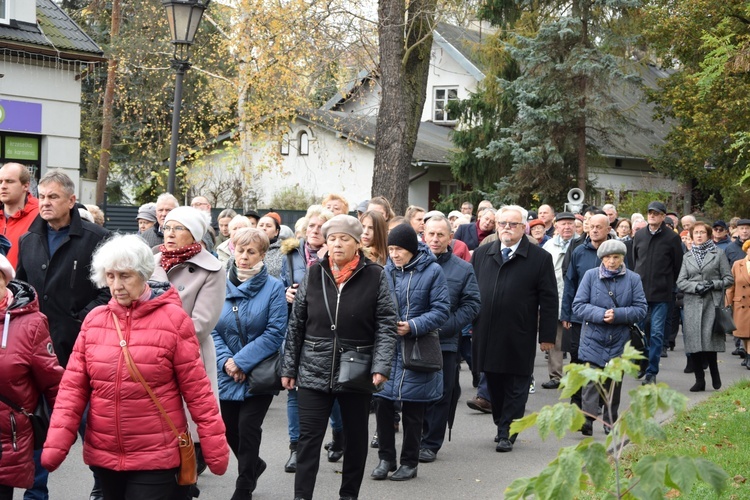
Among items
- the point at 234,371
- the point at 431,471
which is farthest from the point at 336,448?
the point at 234,371

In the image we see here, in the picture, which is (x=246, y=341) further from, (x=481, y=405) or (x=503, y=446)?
(x=481, y=405)

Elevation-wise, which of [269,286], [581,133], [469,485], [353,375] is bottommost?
[469,485]

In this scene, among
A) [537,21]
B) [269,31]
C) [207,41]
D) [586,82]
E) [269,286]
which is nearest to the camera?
[269,286]

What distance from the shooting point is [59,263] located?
695 cm

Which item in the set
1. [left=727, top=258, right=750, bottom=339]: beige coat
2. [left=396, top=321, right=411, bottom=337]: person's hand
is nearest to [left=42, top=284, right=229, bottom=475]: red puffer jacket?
[left=396, top=321, right=411, bottom=337]: person's hand

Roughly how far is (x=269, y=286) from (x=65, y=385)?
250 cm

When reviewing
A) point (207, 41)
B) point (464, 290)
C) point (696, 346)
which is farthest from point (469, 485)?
point (207, 41)

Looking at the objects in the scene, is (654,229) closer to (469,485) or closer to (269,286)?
(469,485)

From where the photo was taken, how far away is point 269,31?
29062 millimetres

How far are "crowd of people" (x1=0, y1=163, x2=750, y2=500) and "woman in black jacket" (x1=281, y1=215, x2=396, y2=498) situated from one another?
12 millimetres

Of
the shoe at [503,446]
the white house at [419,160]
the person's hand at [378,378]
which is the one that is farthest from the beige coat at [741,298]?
the white house at [419,160]

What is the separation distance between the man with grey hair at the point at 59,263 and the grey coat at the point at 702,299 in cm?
854

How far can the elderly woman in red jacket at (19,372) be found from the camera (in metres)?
5.27

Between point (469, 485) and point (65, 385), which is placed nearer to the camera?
point (65, 385)
